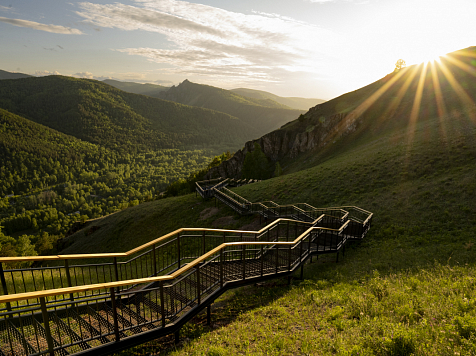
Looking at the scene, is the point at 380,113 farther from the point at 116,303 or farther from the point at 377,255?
the point at 116,303

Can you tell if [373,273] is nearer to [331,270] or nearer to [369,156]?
[331,270]

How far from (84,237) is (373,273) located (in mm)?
35921

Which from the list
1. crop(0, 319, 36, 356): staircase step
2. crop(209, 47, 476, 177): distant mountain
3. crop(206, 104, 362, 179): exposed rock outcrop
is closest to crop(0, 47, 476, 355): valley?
crop(209, 47, 476, 177): distant mountain

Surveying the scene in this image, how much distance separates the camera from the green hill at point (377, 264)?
5016 mm

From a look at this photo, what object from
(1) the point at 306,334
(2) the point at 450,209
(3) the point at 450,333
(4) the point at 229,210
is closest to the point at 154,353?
(1) the point at 306,334

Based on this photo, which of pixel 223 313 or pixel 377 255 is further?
pixel 377 255

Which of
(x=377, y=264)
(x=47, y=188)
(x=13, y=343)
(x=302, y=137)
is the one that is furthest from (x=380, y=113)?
(x=47, y=188)

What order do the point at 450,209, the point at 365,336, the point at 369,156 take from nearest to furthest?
the point at 365,336 → the point at 450,209 → the point at 369,156

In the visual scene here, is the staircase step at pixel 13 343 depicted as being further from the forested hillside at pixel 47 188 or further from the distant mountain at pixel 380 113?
the forested hillside at pixel 47 188

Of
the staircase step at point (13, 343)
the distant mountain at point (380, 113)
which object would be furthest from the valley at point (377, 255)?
the staircase step at point (13, 343)

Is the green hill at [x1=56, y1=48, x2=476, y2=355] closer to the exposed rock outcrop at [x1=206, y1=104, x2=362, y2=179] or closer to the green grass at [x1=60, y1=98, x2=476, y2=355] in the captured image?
the green grass at [x1=60, y1=98, x2=476, y2=355]

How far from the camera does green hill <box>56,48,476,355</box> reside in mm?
5016

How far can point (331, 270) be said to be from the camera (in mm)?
10062

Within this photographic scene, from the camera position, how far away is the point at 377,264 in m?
9.77
